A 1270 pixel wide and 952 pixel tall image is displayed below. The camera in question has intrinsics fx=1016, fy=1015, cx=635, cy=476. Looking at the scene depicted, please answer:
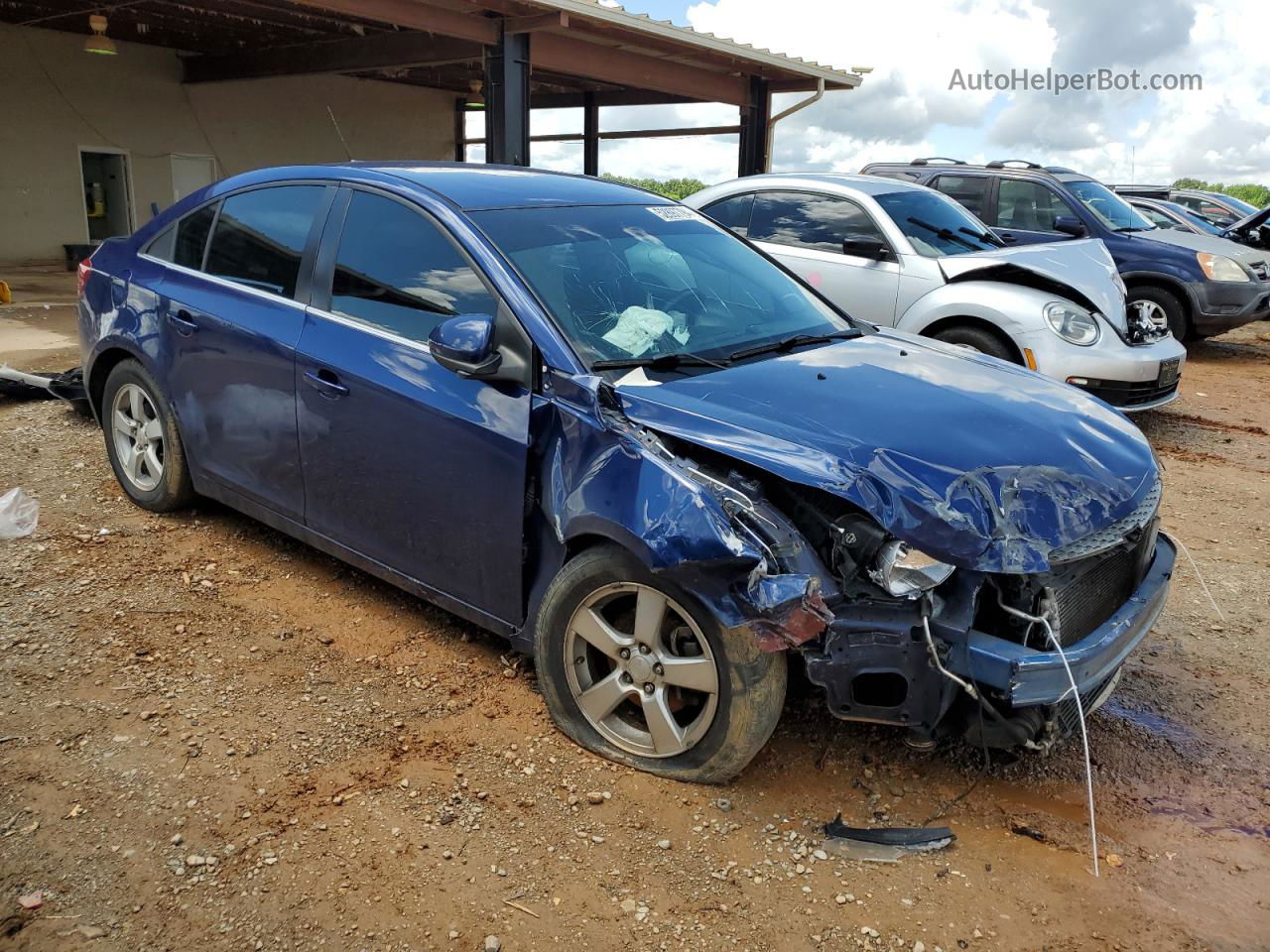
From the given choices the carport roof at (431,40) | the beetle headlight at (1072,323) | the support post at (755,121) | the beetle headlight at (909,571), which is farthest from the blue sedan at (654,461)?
the support post at (755,121)

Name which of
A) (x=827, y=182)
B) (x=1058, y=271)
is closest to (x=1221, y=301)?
(x=1058, y=271)

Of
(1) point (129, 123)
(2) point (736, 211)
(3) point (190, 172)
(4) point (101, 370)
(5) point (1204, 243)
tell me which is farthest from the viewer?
(3) point (190, 172)

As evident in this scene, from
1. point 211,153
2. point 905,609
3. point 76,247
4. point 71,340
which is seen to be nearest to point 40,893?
point 905,609

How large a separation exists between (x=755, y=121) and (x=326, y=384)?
44.4 feet

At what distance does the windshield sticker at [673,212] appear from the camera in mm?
4160

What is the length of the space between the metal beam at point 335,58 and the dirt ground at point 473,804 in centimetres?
989

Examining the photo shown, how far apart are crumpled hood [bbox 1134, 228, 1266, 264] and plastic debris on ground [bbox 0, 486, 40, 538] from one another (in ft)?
33.5

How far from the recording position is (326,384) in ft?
12.0

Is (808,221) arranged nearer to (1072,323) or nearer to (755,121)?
(1072,323)

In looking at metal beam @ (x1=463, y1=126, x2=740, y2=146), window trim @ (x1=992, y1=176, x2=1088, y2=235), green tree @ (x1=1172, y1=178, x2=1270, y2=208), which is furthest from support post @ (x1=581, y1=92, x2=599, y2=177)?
green tree @ (x1=1172, y1=178, x2=1270, y2=208)

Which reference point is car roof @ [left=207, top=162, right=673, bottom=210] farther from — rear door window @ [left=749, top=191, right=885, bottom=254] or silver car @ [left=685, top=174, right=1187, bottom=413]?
rear door window @ [left=749, top=191, right=885, bottom=254]

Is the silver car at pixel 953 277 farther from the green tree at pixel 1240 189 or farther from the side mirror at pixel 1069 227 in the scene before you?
the green tree at pixel 1240 189

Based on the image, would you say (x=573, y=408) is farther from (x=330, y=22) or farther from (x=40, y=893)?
(x=330, y=22)

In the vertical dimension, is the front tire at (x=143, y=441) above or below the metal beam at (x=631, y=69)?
below
